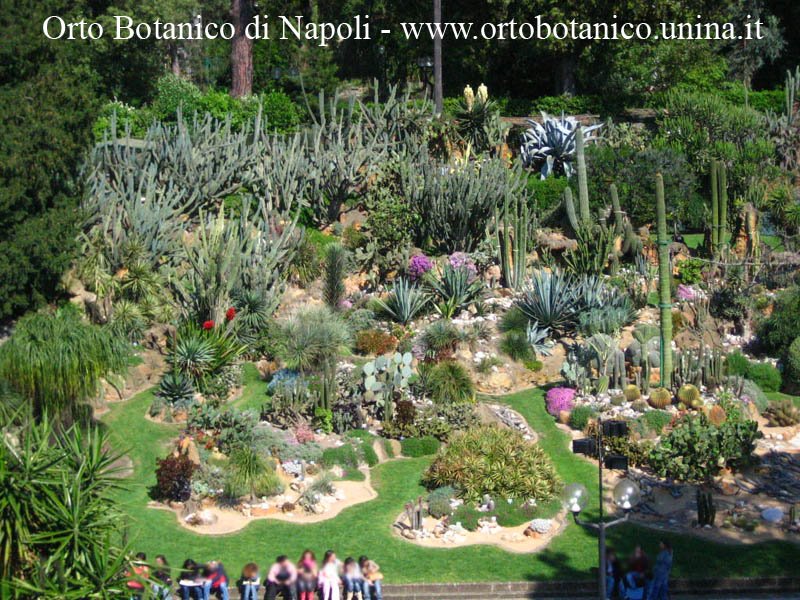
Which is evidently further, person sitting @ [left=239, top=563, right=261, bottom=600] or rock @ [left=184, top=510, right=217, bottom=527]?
rock @ [left=184, top=510, right=217, bottom=527]

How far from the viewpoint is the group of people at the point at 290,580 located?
17.1 metres

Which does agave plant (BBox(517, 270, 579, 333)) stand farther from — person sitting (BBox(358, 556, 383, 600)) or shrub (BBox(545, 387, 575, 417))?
person sitting (BBox(358, 556, 383, 600))

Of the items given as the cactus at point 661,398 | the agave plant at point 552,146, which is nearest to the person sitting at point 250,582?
the cactus at point 661,398

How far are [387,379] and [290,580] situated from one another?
21.7 feet

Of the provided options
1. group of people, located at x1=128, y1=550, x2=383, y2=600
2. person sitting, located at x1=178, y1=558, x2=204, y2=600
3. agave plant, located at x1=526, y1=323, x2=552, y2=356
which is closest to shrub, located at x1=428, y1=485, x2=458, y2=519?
group of people, located at x1=128, y1=550, x2=383, y2=600

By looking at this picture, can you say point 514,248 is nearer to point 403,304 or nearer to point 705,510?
point 403,304

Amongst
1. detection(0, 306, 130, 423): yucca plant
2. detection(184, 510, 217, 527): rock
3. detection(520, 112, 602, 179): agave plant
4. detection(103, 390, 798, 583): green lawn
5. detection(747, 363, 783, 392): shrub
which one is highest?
detection(520, 112, 602, 179): agave plant

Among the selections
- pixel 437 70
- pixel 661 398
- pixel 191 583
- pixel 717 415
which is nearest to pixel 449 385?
pixel 661 398

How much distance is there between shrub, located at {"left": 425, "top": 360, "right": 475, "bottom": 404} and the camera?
2369 cm

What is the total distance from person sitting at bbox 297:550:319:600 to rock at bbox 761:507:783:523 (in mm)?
6961

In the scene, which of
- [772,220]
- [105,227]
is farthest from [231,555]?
[772,220]

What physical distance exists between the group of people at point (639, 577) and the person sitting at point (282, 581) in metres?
4.09

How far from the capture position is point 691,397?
2331cm

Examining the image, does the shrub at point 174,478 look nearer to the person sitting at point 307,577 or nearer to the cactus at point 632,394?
the person sitting at point 307,577
